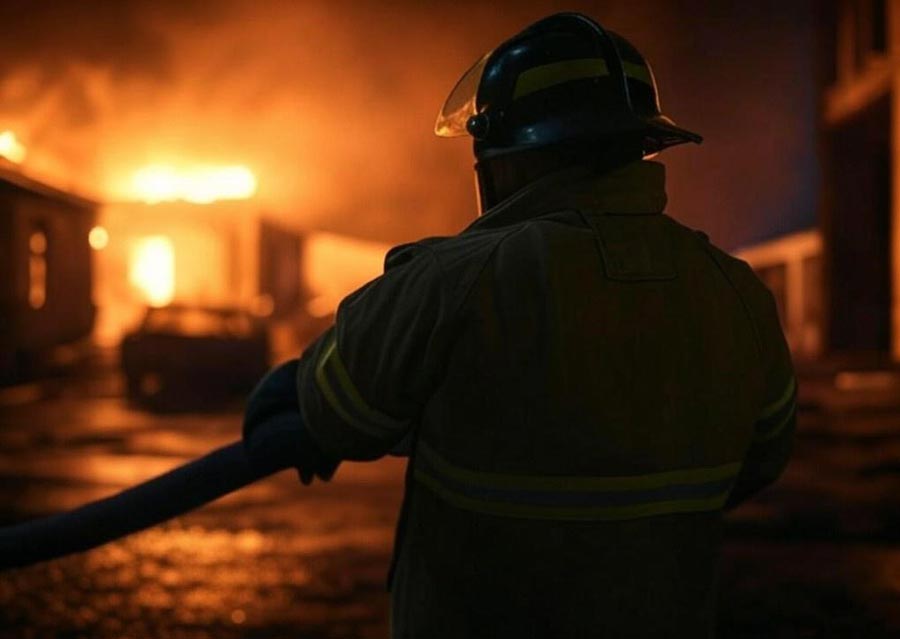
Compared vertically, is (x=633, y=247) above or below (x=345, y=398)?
above

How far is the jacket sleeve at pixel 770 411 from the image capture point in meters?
1.46

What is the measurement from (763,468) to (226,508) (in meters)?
5.01

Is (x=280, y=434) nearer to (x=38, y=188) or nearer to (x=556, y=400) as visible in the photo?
(x=556, y=400)

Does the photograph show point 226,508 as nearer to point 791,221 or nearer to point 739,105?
point 739,105

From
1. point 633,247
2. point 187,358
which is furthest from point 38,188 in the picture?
point 633,247

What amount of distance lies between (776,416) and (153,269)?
2887 centimetres

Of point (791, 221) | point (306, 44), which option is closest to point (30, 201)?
point (306, 44)

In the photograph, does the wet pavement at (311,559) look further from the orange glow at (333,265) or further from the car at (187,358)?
the orange glow at (333,265)

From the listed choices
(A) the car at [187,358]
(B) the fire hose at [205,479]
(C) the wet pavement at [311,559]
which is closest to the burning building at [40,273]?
(A) the car at [187,358]

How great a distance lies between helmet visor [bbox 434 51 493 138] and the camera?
5.64 feet

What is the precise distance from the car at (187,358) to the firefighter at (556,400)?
36.8 ft

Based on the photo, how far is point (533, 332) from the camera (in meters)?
1.26

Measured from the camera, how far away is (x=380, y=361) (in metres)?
1.26

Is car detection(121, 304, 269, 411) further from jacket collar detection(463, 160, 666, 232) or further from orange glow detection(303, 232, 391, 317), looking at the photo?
orange glow detection(303, 232, 391, 317)
